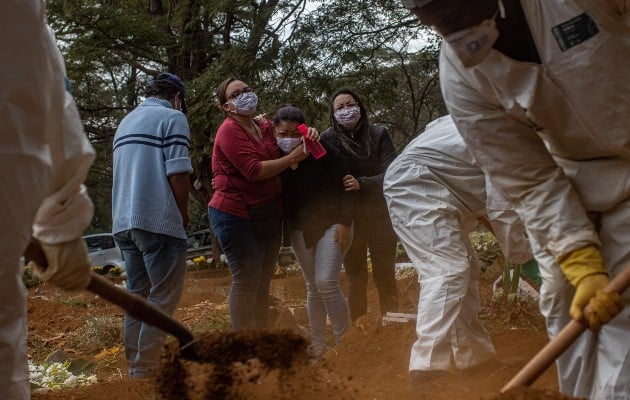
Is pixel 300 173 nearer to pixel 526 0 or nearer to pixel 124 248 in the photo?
pixel 124 248

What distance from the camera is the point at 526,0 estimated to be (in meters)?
2.57

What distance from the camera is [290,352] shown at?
128 inches

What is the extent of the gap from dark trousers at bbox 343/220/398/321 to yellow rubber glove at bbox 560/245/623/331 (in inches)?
142

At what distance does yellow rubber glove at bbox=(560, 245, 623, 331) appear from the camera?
2.57m

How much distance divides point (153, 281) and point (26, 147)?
2.99 meters

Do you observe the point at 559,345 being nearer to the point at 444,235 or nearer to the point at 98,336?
the point at 444,235

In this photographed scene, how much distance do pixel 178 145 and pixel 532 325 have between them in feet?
A: 10.6

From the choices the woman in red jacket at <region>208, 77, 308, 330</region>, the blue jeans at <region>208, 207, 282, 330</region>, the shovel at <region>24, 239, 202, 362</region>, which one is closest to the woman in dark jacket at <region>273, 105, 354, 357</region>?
the woman in red jacket at <region>208, 77, 308, 330</region>

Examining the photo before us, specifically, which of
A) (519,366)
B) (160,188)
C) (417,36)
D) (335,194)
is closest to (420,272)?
(519,366)

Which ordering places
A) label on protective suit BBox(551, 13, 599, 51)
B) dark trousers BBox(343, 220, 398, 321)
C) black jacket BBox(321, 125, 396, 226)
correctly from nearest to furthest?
label on protective suit BBox(551, 13, 599, 51) < black jacket BBox(321, 125, 396, 226) < dark trousers BBox(343, 220, 398, 321)

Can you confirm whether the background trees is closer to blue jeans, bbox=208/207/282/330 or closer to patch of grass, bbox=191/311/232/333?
patch of grass, bbox=191/311/232/333

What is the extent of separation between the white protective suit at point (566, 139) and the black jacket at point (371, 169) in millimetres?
3046

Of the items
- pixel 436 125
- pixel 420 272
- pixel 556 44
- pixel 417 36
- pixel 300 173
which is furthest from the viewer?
pixel 417 36

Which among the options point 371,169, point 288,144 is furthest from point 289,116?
point 371,169
